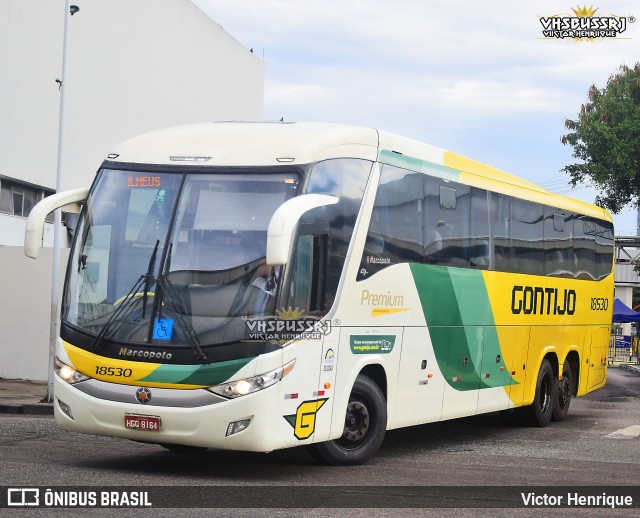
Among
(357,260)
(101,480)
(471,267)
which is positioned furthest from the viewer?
(471,267)

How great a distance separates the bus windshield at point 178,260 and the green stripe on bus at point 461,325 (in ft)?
9.27

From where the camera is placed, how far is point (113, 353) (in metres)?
10.7

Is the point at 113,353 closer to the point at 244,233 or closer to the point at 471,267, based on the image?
the point at 244,233

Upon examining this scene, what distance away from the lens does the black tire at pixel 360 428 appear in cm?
1173

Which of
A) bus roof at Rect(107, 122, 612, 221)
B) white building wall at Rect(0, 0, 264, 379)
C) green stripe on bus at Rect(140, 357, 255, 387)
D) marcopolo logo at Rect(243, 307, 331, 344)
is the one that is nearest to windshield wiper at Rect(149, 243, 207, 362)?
green stripe on bus at Rect(140, 357, 255, 387)

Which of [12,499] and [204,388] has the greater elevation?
[204,388]

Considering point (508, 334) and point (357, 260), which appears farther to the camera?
point (508, 334)

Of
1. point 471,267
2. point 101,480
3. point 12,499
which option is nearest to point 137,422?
point 101,480

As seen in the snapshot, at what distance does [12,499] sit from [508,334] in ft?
29.0

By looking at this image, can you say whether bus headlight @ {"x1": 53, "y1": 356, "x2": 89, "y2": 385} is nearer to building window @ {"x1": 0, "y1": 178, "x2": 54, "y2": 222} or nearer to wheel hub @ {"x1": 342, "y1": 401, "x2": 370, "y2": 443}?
wheel hub @ {"x1": 342, "y1": 401, "x2": 370, "y2": 443}

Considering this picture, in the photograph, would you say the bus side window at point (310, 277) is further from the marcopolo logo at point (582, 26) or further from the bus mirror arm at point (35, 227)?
the marcopolo logo at point (582, 26)

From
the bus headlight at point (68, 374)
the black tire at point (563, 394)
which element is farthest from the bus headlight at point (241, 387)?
the black tire at point (563, 394)

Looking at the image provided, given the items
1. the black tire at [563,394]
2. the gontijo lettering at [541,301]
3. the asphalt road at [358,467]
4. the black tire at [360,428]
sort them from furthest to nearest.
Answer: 1. the black tire at [563,394]
2. the gontijo lettering at [541,301]
3. the black tire at [360,428]
4. the asphalt road at [358,467]

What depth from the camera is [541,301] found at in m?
17.2
